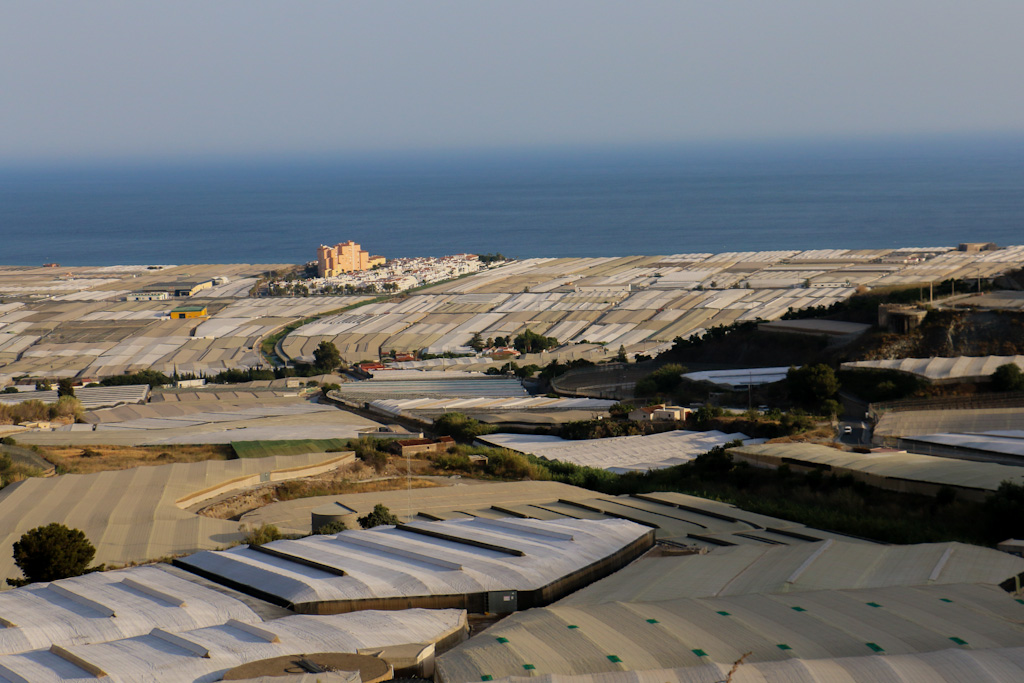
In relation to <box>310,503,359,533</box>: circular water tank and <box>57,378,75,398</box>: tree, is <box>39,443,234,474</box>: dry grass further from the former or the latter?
<box>57,378,75,398</box>: tree

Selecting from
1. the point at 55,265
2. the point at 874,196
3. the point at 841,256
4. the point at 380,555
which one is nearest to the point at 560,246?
the point at 841,256

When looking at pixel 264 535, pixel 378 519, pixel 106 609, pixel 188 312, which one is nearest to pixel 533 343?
pixel 188 312

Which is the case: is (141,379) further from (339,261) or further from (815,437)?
(339,261)

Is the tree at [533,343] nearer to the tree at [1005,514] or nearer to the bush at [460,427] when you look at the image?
the bush at [460,427]

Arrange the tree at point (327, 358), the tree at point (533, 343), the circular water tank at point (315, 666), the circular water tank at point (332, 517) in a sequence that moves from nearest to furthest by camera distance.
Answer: the circular water tank at point (315, 666) < the circular water tank at point (332, 517) < the tree at point (327, 358) < the tree at point (533, 343)

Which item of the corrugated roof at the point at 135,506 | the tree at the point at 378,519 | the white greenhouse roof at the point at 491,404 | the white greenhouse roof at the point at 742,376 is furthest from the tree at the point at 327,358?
the tree at the point at 378,519

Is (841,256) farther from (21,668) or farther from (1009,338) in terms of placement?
(21,668)

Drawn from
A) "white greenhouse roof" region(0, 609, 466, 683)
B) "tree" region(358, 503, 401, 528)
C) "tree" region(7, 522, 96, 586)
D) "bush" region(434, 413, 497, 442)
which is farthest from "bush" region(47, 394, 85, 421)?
"white greenhouse roof" region(0, 609, 466, 683)
